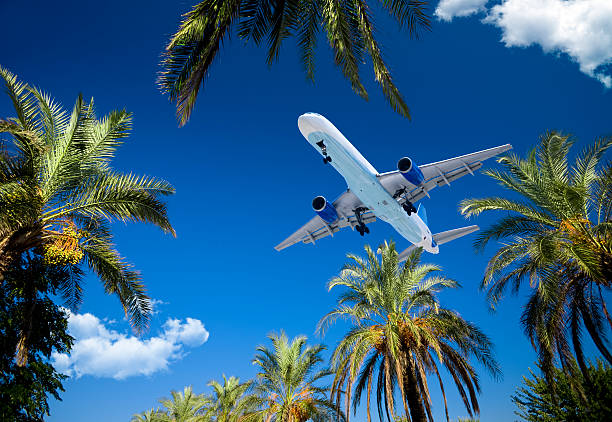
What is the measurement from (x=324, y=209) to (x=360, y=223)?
3002mm

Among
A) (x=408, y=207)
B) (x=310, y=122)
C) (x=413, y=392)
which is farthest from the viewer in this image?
(x=408, y=207)

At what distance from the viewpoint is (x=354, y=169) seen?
20594 millimetres

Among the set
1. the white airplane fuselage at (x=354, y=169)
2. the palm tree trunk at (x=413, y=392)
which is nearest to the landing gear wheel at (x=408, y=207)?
the white airplane fuselage at (x=354, y=169)

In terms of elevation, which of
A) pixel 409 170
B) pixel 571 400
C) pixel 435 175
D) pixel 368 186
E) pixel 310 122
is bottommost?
pixel 571 400

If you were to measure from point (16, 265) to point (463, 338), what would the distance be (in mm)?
14207

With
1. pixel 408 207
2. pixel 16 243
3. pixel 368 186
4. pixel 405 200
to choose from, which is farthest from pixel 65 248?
pixel 405 200

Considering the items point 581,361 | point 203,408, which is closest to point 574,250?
point 581,361

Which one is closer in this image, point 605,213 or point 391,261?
point 605,213

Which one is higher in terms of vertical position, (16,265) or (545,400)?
(16,265)

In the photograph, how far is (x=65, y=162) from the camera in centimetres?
905

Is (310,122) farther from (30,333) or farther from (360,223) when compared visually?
(30,333)

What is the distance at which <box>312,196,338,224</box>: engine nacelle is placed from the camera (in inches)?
955

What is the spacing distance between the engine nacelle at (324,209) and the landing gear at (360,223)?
1.64 meters

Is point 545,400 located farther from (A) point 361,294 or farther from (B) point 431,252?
(B) point 431,252
